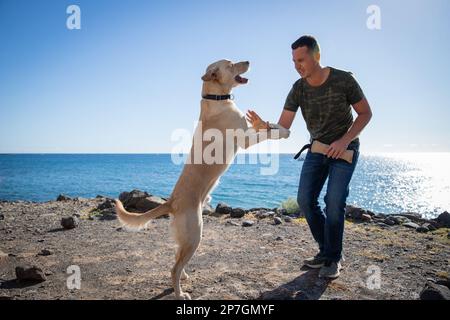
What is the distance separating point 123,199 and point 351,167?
7.09 m

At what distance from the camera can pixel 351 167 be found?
416 cm

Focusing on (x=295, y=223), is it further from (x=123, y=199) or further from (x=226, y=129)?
(x=123, y=199)

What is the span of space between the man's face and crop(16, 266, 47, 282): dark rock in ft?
14.4

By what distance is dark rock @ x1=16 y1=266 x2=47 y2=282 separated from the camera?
4320mm

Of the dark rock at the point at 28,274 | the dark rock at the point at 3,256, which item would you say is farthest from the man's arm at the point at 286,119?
the dark rock at the point at 3,256

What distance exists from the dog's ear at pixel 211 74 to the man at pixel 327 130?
805mm

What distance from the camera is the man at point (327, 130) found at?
4.14 metres

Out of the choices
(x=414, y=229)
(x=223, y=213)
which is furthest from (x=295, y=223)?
(x=414, y=229)

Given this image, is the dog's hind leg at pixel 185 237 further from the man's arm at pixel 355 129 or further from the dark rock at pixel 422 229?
the dark rock at pixel 422 229

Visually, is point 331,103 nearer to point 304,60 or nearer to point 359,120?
point 359,120

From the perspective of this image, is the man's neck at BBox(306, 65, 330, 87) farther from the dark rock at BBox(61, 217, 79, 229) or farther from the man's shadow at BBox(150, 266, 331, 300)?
the dark rock at BBox(61, 217, 79, 229)

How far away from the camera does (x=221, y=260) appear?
5227mm

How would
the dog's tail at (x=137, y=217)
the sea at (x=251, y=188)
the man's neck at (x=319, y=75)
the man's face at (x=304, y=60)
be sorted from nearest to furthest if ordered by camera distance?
the dog's tail at (x=137, y=217)
the man's face at (x=304, y=60)
the man's neck at (x=319, y=75)
the sea at (x=251, y=188)

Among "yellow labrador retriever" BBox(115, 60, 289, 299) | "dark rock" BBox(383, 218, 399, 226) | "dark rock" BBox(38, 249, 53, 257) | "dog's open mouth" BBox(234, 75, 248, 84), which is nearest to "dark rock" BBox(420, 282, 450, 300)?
"yellow labrador retriever" BBox(115, 60, 289, 299)
